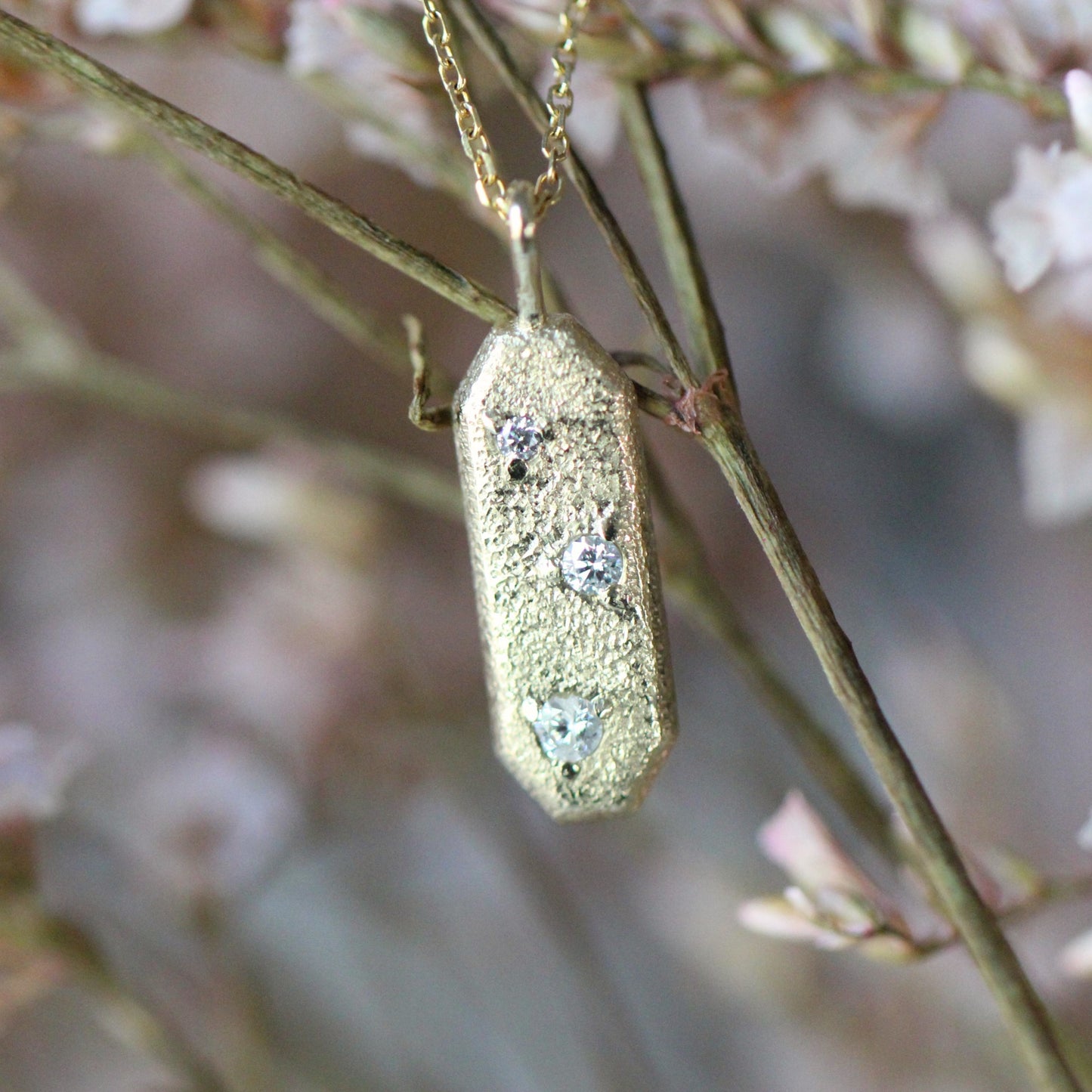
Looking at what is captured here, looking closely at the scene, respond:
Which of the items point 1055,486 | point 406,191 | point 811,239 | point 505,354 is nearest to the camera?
point 505,354

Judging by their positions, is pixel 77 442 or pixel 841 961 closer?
pixel 841 961

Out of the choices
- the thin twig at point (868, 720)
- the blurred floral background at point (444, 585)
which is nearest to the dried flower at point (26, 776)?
Result: the blurred floral background at point (444, 585)

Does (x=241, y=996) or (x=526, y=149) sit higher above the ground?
(x=526, y=149)

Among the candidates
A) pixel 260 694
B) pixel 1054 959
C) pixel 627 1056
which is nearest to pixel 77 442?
pixel 260 694

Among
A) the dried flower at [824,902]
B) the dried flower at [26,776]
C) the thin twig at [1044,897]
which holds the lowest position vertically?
the dried flower at [26,776]

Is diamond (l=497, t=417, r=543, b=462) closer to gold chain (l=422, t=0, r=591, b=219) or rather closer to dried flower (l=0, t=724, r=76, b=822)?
gold chain (l=422, t=0, r=591, b=219)

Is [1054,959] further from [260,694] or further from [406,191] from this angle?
[406,191]

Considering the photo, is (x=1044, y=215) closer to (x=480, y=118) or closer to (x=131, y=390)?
(x=480, y=118)

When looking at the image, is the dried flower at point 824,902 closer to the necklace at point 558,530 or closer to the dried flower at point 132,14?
the necklace at point 558,530

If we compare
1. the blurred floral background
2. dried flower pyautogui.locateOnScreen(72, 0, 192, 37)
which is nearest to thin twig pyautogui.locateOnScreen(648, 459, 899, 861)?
the blurred floral background

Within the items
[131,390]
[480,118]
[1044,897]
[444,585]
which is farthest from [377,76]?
[444,585]
